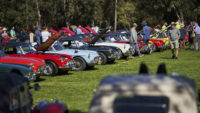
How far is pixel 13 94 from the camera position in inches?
239

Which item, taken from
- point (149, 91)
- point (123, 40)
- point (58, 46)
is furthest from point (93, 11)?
point (149, 91)

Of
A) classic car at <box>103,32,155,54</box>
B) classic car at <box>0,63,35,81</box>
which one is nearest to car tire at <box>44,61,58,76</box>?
classic car at <box>0,63,35,81</box>

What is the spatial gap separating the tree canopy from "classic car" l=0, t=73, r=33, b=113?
45278mm

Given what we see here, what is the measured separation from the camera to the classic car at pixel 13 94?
227 inches

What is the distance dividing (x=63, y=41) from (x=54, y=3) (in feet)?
200

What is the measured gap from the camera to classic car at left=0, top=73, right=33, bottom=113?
5.75 m

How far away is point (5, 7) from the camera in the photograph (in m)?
66.6

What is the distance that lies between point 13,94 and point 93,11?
7367 cm

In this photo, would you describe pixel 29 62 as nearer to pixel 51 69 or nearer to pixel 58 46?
pixel 51 69

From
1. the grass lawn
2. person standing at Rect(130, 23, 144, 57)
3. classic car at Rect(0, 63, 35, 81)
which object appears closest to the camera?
the grass lawn

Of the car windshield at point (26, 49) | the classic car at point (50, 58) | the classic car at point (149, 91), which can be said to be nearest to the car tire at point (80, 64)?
the classic car at point (50, 58)

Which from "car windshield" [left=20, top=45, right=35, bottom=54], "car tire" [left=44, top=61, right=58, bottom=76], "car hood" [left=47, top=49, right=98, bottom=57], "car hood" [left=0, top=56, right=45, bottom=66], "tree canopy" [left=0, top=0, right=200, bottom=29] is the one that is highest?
"tree canopy" [left=0, top=0, right=200, bottom=29]

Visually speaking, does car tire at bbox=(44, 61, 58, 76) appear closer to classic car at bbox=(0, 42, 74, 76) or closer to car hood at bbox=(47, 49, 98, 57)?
classic car at bbox=(0, 42, 74, 76)

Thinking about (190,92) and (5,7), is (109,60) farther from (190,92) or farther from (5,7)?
(5,7)
